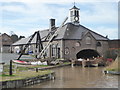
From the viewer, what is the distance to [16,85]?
43.3ft

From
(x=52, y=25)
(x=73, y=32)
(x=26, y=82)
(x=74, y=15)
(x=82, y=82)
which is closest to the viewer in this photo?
(x=26, y=82)

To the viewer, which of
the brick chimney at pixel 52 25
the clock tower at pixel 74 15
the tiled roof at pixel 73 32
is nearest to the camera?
the tiled roof at pixel 73 32

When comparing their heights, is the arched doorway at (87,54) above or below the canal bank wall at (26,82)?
above

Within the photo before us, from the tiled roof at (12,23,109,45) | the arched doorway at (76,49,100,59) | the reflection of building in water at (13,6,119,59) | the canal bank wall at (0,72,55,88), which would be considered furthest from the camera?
the arched doorway at (76,49,100,59)

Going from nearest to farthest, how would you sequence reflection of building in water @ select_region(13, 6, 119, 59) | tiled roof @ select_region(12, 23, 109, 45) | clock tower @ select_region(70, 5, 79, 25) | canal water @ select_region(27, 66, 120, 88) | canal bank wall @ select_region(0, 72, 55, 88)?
canal bank wall @ select_region(0, 72, 55, 88) < canal water @ select_region(27, 66, 120, 88) < reflection of building in water @ select_region(13, 6, 119, 59) < tiled roof @ select_region(12, 23, 109, 45) < clock tower @ select_region(70, 5, 79, 25)

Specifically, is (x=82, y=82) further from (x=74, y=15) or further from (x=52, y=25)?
(x=52, y=25)

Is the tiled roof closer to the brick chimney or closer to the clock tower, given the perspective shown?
the clock tower

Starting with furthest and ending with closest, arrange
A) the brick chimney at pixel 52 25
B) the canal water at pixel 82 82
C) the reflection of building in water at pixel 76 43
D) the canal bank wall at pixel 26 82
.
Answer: the brick chimney at pixel 52 25 < the reflection of building in water at pixel 76 43 < the canal water at pixel 82 82 < the canal bank wall at pixel 26 82

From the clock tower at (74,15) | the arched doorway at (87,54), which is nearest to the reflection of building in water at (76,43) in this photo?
the arched doorway at (87,54)

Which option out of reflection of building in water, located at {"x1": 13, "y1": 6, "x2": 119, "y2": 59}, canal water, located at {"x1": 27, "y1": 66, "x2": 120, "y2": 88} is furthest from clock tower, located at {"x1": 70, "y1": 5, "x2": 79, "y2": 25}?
canal water, located at {"x1": 27, "y1": 66, "x2": 120, "y2": 88}

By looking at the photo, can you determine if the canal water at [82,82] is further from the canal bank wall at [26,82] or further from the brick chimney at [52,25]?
the brick chimney at [52,25]

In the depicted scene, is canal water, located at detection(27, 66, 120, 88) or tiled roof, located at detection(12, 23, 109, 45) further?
tiled roof, located at detection(12, 23, 109, 45)

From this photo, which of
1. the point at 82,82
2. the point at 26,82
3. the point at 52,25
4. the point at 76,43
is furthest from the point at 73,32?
the point at 26,82

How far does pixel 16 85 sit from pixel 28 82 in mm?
1225
